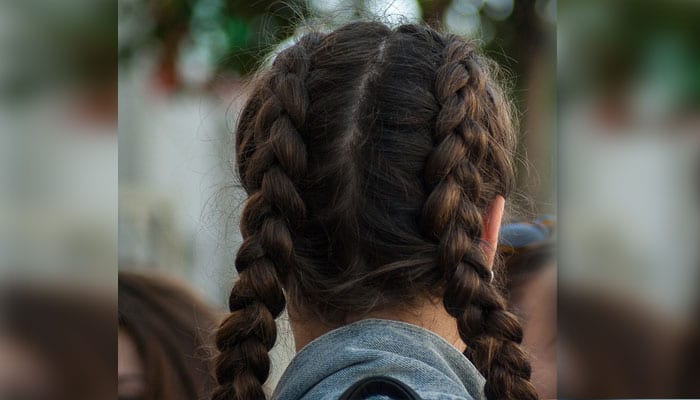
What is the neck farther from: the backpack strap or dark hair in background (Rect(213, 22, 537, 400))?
the backpack strap

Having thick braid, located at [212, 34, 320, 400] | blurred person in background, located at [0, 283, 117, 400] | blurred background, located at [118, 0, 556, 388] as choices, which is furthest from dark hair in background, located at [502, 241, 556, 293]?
blurred person in background, located at [0, 283, 117, 400]

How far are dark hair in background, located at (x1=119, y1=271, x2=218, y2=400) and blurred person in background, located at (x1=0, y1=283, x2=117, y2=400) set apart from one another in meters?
0.83

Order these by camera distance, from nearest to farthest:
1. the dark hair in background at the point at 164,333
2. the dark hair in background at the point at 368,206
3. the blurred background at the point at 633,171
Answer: the dark hair in background at the point at 368,206
the blurred background at the point at 633,171
the dark hair in background at the point at 164,333

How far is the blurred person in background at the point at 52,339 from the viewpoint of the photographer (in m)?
0.84

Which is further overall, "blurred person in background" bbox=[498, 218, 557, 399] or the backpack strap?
"blurred person in background" bbox=[498, 218, 557, 399]

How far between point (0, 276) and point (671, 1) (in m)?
0.96

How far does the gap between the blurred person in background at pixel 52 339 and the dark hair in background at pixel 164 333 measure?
2.73ft

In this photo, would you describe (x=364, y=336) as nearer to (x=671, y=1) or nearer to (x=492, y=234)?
(x=492, y=234)

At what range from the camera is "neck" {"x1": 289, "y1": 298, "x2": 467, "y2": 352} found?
34.9 inches

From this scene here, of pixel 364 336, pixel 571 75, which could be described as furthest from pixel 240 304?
pixel 571 75

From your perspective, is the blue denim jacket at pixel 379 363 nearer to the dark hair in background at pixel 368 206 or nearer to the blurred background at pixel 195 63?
the dark hair in background at pixel 368 206

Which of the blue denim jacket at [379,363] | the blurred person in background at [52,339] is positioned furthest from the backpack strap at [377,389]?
the blurred person in background at [52,339]

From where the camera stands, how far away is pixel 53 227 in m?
0.84

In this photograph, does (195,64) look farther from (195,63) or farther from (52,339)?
(52,339)
